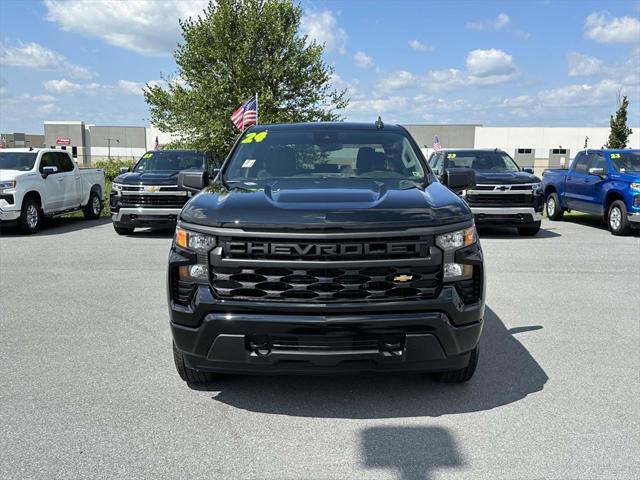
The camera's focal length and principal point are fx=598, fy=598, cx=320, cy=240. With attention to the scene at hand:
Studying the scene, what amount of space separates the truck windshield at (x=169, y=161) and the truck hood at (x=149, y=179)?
69cm

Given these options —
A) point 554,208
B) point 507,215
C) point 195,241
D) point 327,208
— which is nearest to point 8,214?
point 507,215

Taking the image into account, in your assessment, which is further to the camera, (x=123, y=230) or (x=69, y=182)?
(x=69, y=182)

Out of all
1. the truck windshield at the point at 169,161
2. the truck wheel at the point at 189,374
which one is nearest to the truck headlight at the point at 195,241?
the truck wheel at the point at 189,374

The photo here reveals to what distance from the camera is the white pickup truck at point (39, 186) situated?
41.1ft

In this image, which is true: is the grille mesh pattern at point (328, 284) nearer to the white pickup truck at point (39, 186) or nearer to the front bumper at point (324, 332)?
the front bumper at point (324, 332)

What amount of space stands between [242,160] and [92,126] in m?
94.4

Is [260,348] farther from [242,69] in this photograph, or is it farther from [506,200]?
[242,69]

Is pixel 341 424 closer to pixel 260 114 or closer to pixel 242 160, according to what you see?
pixel 242 160

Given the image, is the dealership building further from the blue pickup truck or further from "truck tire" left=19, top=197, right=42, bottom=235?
"truck tire" left=19, top=197, right=42, bottom=235

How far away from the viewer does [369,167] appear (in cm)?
494

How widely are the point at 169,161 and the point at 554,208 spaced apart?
33.3 feet

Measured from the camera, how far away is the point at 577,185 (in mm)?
14672

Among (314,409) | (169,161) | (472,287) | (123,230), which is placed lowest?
(123,230)

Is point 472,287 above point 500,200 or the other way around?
above
